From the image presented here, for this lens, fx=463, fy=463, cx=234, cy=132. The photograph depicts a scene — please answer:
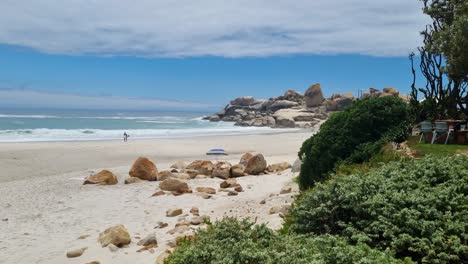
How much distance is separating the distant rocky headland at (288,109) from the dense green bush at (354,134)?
153 ft

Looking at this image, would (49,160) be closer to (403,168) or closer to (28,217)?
(28,217)

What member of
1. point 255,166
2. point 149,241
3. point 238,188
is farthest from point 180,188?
point 149,241

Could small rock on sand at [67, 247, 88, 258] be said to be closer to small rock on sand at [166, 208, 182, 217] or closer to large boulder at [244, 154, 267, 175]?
small rock on sand at [166, 208, 182, 217]

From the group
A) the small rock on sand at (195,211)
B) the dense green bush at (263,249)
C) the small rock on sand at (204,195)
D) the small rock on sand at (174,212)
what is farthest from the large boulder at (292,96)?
the dense green bush at (263,249)

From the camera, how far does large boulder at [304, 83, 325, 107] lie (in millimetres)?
74188

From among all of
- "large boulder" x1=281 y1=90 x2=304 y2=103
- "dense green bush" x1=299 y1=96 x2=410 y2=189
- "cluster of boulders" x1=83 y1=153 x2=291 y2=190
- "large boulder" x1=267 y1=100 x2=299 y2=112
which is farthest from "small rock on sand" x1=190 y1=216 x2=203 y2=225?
"large boulder" x1=281 y1=90 x2=304 y2=103

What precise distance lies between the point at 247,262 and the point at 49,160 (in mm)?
22121

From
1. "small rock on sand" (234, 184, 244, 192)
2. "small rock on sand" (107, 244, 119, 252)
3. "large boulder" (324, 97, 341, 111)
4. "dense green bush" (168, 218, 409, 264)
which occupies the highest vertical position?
"large boulder" (324, 97, 341, 111)

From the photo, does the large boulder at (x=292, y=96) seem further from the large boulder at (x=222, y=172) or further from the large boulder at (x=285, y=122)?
the large boulder at (x=222, y=172)

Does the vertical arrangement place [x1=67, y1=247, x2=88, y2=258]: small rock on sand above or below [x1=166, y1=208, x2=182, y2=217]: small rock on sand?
below

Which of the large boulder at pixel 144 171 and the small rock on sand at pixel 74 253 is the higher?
the large boulder at pixel 144 171

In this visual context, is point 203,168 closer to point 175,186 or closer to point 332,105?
point 175,186

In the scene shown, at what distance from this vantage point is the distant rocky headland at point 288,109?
64750 millimetres

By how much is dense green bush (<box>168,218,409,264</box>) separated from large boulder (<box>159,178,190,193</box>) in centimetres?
842
